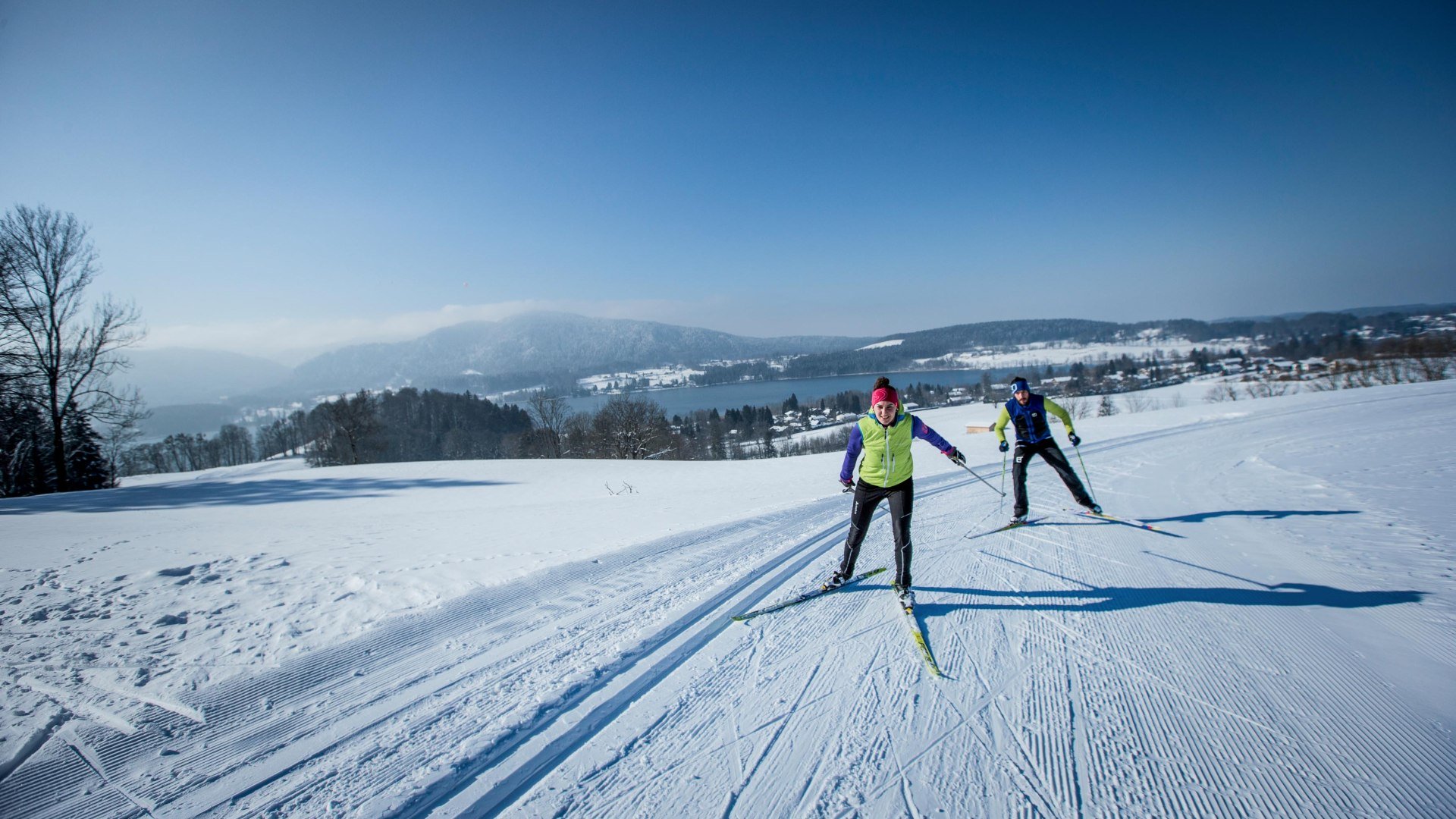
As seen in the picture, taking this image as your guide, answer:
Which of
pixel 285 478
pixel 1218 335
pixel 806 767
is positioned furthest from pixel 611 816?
pixel 1218 335

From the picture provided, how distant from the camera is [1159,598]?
14.3 feet

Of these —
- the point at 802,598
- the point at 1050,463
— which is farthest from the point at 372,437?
the point at 1050,463

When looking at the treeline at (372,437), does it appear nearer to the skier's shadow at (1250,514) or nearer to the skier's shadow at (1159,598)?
the skier's shadow at (1159,598)

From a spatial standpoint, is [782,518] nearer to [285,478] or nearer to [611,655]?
[611,655]

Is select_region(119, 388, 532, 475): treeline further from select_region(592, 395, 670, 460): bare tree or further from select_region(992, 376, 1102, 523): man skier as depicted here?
select_region(992, 376, 1102, 523): man skier

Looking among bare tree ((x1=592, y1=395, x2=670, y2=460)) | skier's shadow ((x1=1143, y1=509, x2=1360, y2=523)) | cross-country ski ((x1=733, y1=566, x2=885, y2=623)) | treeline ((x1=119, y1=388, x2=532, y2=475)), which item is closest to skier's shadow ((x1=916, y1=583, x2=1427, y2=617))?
cross-country ski ((x1=733, y1=566, x2=885, y2=623))

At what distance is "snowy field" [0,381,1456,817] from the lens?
236 centimetres

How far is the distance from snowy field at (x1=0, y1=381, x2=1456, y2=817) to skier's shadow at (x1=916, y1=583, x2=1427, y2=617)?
0.04 metres

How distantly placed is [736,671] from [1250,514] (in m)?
8.27

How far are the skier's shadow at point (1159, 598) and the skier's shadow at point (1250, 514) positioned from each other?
8.13ft

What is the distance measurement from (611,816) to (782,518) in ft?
19.3

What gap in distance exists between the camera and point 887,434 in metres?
4.39

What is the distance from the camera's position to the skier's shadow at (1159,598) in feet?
13.6

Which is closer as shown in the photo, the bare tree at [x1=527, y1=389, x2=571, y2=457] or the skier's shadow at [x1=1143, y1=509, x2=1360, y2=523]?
the skier's shadow at [x1=1143, y1=509, x2=1360, y2=523]
